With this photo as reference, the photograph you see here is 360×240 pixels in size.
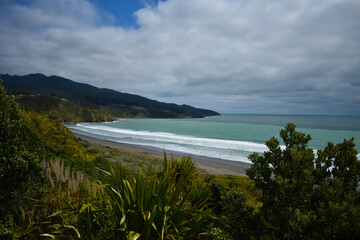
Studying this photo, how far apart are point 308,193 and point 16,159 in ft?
17.1

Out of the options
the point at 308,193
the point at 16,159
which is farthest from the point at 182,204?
the point at 16,159

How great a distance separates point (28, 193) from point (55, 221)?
1.73 m

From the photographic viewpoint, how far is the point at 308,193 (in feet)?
7.76

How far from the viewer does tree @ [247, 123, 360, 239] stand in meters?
2.05

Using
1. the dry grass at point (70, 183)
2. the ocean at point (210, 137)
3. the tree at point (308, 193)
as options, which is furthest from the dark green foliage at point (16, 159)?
the tree at point (308, 193)

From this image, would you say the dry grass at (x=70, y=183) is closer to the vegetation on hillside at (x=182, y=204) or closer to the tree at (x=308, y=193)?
the vegetation on hillside at (x=182, y=204)

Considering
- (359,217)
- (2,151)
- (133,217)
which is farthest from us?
(2,151)

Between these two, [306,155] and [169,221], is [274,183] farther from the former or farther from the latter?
[169,221]

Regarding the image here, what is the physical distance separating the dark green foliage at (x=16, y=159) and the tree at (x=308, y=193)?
4493 mm

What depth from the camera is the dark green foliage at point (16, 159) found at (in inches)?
139

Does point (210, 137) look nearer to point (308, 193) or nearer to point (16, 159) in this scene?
point (16, 159)

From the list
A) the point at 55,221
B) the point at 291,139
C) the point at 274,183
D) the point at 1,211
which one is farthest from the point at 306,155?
the point at 1,211

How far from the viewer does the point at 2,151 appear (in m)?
3.56

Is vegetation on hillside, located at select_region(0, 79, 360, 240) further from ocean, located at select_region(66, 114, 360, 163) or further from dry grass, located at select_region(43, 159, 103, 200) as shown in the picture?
ocean, located at select_region(66, 114, 360, 163)
